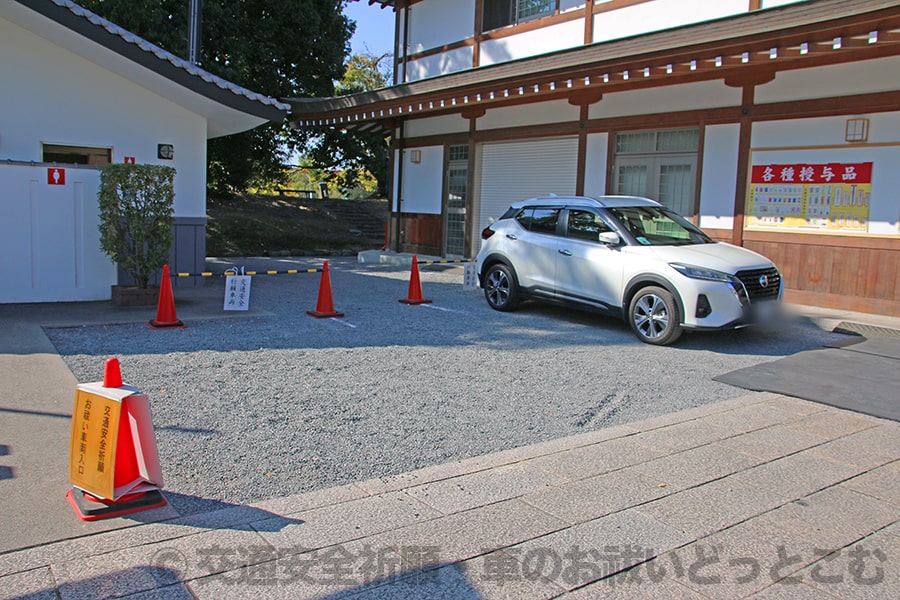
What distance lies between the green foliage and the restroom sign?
0.51 m

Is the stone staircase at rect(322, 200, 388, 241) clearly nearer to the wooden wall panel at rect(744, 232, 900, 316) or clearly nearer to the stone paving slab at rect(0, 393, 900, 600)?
the wooden wall panel at rect(744, 232, 900, 316)

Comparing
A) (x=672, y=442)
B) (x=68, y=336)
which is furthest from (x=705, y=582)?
(x=68, y=336)

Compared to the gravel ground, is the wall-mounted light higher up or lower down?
higher up

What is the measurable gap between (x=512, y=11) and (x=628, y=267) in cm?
910

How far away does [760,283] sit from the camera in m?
8.46

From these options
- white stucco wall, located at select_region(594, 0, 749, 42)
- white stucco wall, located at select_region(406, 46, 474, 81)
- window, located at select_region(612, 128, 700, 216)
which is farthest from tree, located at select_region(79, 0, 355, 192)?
window, located at select_region(612, 128, 700, 216)

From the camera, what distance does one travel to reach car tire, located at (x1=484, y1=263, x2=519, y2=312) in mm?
10609

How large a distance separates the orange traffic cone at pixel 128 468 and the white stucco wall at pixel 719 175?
10249mm

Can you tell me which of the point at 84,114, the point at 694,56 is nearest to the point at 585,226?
the point at 694,56

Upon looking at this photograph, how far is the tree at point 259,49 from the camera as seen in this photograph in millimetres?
19094

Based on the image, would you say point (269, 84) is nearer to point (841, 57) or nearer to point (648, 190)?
point (648, 190)

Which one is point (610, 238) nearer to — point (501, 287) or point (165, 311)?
point (501, 287)

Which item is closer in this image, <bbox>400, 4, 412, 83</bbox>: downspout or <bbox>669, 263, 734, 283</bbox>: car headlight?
<bbox>669, 263, 734, 283</bbox>: car headlight

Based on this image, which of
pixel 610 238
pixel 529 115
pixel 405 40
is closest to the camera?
pixel 610 238
